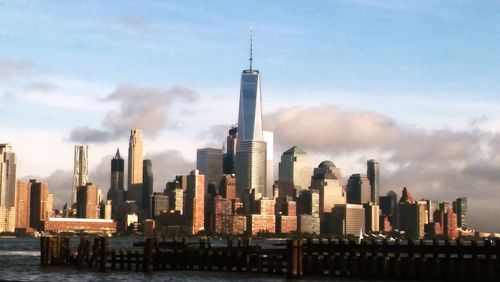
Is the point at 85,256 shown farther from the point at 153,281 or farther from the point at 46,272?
the point at 153,281

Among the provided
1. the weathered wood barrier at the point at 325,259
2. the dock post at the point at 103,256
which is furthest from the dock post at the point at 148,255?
the dock post at the point at 103,256

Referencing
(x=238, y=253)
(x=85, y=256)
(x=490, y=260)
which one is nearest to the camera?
(x=490, y=260)

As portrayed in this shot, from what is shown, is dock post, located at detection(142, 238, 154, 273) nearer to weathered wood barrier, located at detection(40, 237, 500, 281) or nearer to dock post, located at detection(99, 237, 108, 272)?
weathered wood barrier, located at detection(40, 237, 500, 281)

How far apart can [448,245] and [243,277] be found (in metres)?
18.8

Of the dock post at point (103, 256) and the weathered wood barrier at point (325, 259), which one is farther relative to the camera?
the dock post at point (103, 256)

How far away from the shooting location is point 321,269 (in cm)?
→ 7969

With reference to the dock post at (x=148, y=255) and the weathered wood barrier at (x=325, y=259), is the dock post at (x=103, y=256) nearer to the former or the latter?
the weathered wood barrier at (x=325, y=259)

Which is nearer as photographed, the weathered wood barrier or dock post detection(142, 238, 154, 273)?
the weathered wood barrier

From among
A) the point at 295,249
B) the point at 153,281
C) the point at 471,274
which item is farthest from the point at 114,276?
the point at 471,274

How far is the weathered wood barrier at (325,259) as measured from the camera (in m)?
72.6

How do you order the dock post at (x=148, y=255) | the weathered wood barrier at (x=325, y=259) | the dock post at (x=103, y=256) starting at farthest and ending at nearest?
the dock post at (x=103, y=256) → the dock post at (x=148, y=255) → the weathered wood barrier at (x=325, y=259)

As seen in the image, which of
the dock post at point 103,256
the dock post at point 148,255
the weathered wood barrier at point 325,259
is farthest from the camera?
the dock post at point 103,256

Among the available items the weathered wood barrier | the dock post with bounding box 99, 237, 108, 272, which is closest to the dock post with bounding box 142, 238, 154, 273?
the weathered wood barrier

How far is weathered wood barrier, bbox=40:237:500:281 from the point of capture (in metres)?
72.6
